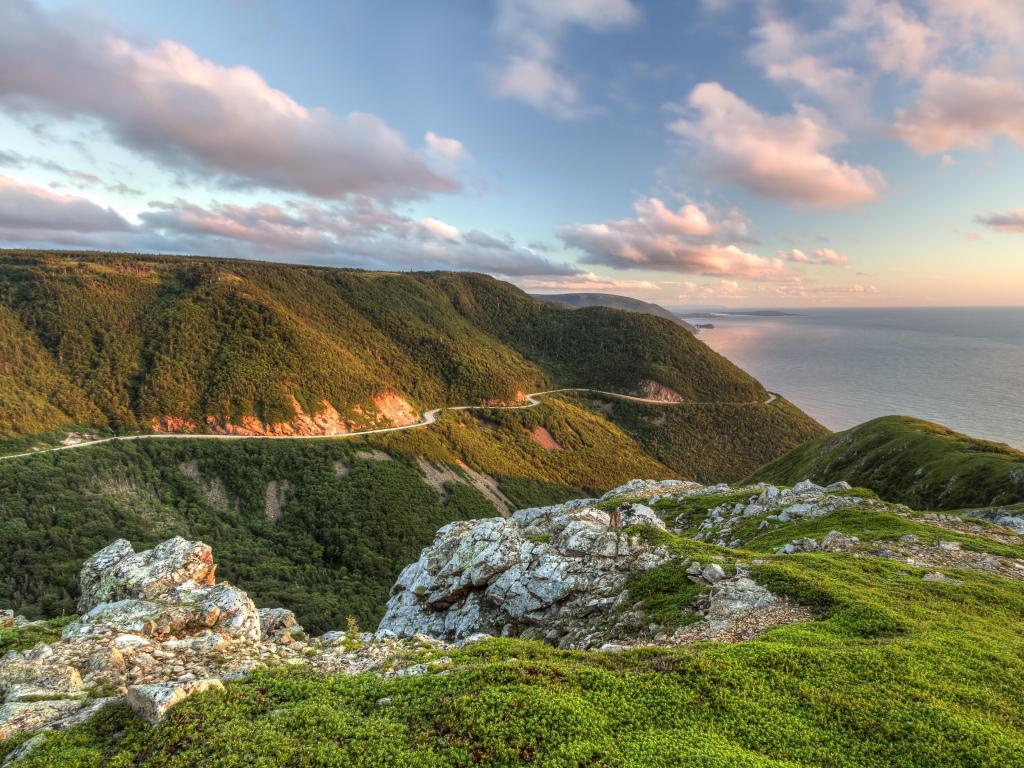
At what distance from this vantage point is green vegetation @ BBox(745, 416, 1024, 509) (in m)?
45.8

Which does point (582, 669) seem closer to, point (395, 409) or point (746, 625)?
point (746, 625)

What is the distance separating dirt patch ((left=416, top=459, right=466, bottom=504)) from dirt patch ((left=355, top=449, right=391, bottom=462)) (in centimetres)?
903

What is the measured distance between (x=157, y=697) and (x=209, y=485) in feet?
337

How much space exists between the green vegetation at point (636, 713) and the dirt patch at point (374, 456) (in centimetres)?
10588

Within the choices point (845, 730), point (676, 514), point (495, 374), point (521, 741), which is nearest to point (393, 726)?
point (521, 741)

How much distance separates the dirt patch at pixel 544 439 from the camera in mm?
155375

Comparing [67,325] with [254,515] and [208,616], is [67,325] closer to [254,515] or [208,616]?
[254,515]

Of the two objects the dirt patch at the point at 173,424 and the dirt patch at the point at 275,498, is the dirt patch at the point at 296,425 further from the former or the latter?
the dirt patch at the point at 275,498

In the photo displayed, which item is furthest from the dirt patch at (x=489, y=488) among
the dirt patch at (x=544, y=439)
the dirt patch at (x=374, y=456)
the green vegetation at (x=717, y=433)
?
the green vegetation at (x=717, y=433)

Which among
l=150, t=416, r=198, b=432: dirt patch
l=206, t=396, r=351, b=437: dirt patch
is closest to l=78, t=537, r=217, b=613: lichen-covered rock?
l=206, t=396, r=351, b=437: dirt patch

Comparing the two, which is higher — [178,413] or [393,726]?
[393,726]

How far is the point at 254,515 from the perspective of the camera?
299ft

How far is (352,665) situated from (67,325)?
155m

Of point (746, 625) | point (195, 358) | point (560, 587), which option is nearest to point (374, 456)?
point (195, 358)
